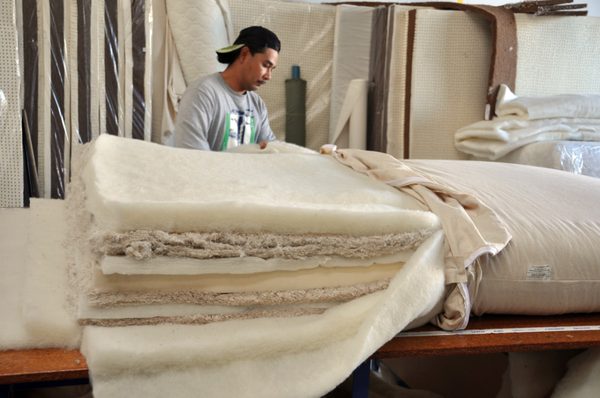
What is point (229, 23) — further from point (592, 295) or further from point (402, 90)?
point (592, 295)

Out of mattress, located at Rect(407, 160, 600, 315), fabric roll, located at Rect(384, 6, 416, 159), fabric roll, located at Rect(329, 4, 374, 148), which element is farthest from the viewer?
fabric roll, located at Rect(329, 4, 374, 148)

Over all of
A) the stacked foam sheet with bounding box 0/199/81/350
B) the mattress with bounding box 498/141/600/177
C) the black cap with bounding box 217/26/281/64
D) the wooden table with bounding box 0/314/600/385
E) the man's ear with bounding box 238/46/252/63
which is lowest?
the wooden table with bounding box 0/314/600/385

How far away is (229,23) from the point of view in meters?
2.09

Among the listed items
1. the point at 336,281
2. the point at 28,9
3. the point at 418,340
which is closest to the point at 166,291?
the point at 336,281

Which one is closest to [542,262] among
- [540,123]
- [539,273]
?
[539,273]

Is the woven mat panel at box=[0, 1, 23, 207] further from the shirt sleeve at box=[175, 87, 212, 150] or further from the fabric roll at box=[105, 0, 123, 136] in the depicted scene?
the shirt sleeve at box=[175, 87, 212, 150]

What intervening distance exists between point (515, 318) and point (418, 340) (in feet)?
0.53

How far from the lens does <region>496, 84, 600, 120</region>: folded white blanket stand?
182 cm

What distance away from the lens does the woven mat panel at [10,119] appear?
1734 mm

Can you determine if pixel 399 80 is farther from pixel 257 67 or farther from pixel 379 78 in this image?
pixel 257 67

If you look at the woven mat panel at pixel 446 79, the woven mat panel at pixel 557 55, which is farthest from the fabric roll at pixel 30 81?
the woven mat panel at pixel 557 55

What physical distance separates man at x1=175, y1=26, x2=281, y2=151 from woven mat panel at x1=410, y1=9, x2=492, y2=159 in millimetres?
622

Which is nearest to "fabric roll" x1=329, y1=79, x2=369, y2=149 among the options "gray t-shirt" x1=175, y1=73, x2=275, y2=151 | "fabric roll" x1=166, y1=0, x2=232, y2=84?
"gray t-shirt" x1=175, y1=73, x2=275, y2=151

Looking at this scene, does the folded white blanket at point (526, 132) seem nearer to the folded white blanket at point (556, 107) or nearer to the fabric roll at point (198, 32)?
the folded white blanket at point (556, 107)
